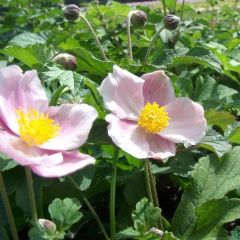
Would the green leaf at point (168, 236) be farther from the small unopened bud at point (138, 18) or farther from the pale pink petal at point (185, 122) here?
the small unopened bud at point (138, 18)

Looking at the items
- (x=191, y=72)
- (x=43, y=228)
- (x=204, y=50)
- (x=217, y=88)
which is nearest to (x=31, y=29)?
(x=191, y=72)

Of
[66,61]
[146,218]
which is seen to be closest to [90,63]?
[66,61]

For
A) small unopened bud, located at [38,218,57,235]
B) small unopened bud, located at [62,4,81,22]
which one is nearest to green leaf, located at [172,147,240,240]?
small unopened bud, located at [38,218,57,235]

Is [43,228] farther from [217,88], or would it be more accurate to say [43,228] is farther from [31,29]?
[31,29]

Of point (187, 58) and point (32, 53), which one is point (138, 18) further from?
point (32, 53)

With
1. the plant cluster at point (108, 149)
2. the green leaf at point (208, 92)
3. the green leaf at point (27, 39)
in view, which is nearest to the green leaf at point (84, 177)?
the plant cluster at point (108, 149)
